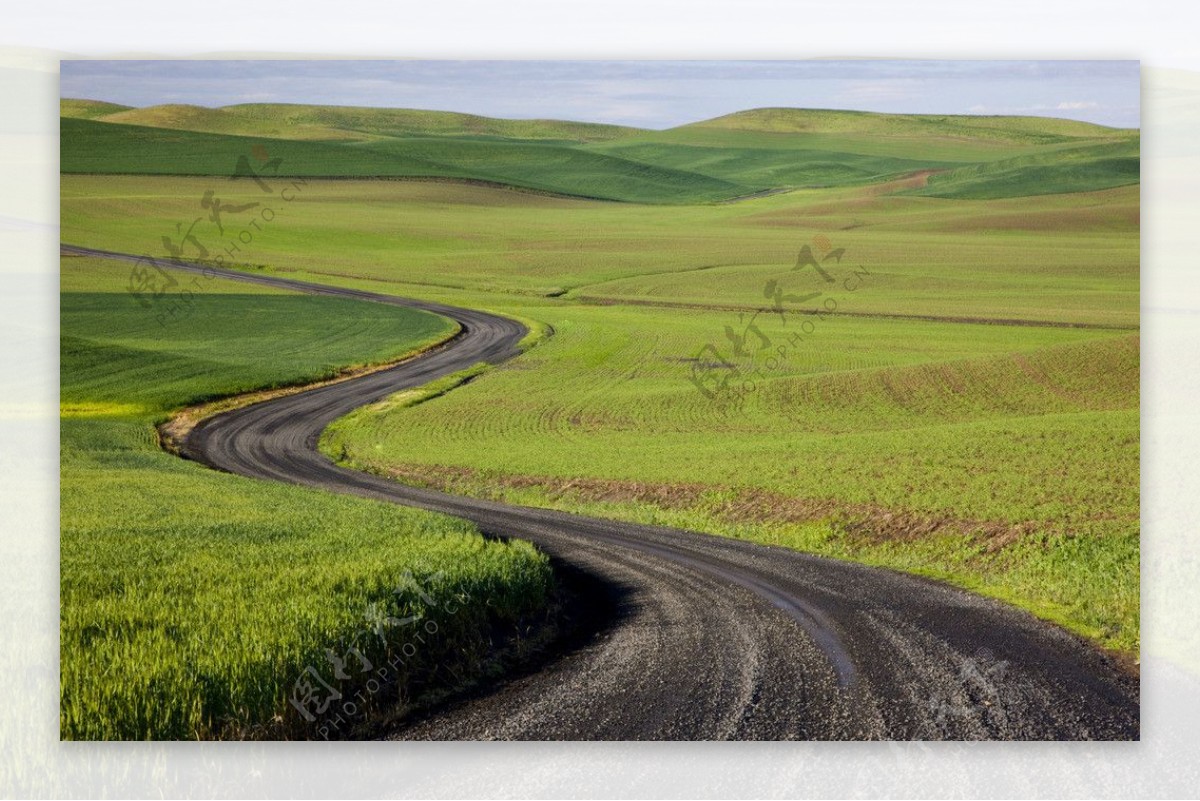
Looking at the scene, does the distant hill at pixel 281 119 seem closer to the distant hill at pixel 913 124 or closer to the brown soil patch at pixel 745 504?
the distant hill at pixel 913 124

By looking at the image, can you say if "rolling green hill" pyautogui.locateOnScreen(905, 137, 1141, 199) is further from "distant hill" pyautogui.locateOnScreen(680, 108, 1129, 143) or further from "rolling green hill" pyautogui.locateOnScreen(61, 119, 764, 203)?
"rolling green hill" pyautogui.locateOnScreen(61, 119, 764, 203)

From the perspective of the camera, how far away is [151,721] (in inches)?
430

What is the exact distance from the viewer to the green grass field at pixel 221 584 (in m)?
11.1

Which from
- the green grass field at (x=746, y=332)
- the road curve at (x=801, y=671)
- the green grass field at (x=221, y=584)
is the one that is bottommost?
the road curve at (x=801, y=671)

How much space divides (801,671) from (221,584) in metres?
6.28

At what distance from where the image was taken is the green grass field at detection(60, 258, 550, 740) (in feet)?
36.4

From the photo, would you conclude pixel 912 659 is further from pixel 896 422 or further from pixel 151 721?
pixel 896 422

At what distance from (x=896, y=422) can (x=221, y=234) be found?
1606 cm

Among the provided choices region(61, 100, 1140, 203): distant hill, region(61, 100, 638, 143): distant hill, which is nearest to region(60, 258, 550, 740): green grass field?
region(61, 100, 638, 143): distant hill
